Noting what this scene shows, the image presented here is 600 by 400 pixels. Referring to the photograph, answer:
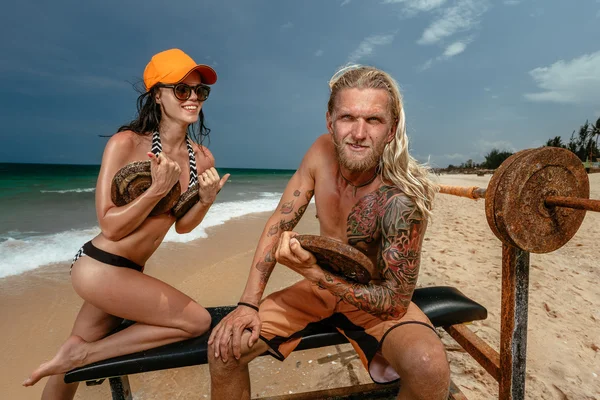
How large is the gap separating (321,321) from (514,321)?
1143 mm

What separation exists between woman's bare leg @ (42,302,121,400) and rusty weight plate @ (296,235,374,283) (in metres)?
1.43

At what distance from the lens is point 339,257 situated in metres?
1.87

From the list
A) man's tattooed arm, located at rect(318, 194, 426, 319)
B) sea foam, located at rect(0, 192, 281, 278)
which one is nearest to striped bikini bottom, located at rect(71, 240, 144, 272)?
man's tattooed arm, located at rect(318, 194, 426, 319)

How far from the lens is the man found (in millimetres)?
1969

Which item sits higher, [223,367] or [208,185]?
[208,185]

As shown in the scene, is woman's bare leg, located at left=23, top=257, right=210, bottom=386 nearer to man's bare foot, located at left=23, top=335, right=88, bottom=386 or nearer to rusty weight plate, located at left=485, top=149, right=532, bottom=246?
man's bare foot, located at left=23, top=335, right=88, bottom=386

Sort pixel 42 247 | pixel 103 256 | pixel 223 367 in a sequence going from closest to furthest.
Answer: pixel 223 367, pixel 103 256, pixel 42 247

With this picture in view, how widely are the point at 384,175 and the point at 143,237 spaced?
65.2 inches

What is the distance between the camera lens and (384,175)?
2342 mm

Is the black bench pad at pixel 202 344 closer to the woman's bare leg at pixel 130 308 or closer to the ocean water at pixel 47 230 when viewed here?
the woman's bare leg at pixel 130 308

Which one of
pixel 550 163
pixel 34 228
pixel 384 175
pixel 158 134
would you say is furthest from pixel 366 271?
pixel 34 228

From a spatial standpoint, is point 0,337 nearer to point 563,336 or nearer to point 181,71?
point 181,71

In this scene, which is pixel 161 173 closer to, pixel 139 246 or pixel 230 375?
pixel 139 246

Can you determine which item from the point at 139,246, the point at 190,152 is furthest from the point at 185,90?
the point at 139,246
